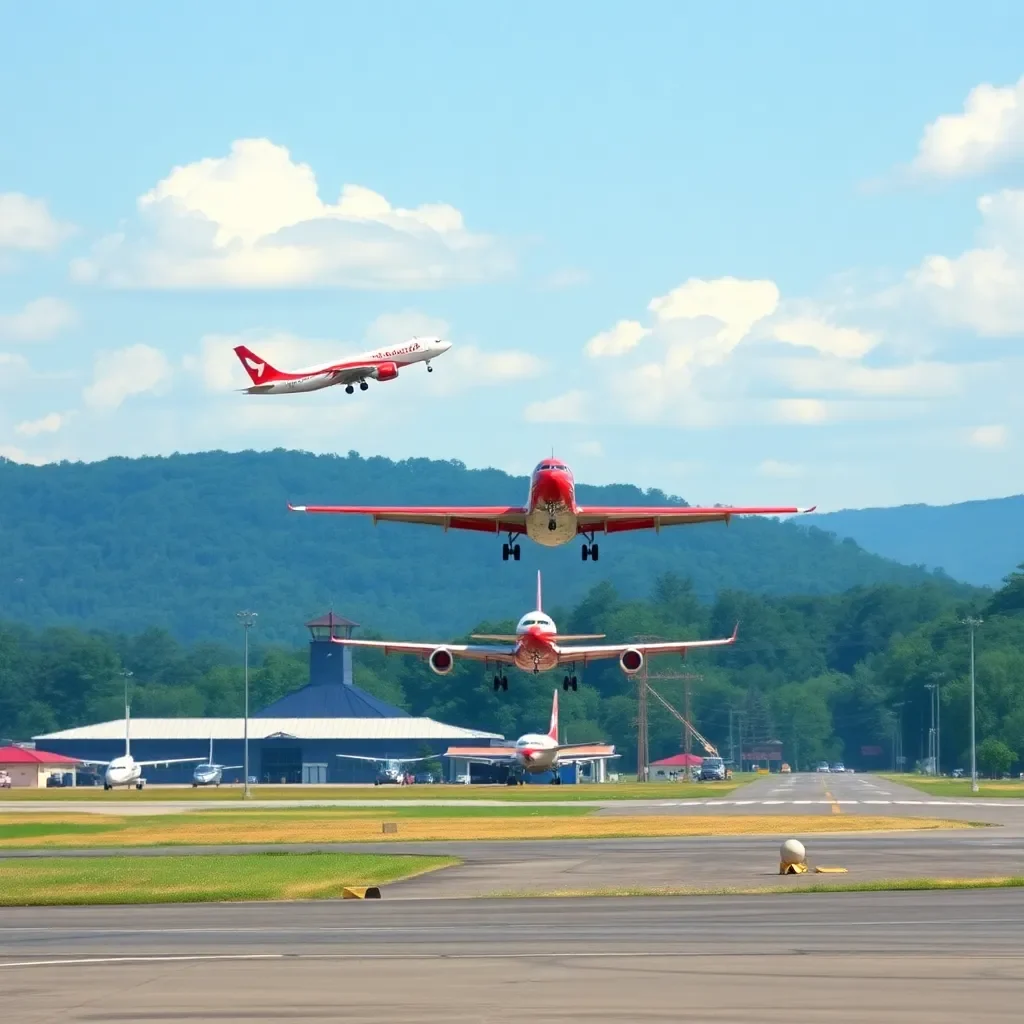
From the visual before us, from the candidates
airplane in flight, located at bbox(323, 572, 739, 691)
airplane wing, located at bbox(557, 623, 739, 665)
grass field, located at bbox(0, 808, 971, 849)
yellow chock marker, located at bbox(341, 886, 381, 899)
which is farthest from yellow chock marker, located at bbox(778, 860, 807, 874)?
airplane wing, located at bbox(557, 623, 739, 665)

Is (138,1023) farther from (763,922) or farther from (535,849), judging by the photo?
(535,849)

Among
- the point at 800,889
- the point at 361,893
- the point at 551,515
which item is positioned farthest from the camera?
the point at 551,515

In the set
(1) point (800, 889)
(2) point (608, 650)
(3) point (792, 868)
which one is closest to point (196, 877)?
(3) point (792, 868)

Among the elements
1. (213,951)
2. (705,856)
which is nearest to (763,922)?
(213,951)

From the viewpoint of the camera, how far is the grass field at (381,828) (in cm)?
7706

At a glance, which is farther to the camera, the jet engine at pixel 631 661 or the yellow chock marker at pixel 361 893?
the jet engine at pixel 631 661

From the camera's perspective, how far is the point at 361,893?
47.2m

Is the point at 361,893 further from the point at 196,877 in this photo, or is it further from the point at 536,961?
the point at 536,961

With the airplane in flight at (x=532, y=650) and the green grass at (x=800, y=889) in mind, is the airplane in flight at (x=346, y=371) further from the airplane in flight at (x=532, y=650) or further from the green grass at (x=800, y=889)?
the green grass at (x=800, y=889)

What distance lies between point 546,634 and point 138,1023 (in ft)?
265

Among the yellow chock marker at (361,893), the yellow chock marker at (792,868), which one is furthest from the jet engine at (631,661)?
the yellow chock marker at (361,893)

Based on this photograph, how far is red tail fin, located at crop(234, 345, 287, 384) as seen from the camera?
94.6 metres

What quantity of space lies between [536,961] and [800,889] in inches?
619

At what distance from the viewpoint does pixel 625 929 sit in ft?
124
